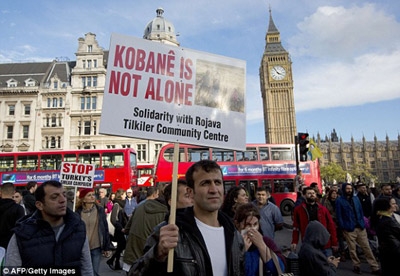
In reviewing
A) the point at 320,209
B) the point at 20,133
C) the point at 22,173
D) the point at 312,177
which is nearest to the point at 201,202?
the point at 320,209

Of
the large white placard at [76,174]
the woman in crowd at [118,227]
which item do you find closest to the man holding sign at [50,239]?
the woman in crowd at [118,227]

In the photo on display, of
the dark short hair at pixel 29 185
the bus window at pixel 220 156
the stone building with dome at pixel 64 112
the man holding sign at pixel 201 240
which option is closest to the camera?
the man holding sign at pixel 201 240

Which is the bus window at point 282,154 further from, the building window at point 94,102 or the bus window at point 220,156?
the building window at point 94,102

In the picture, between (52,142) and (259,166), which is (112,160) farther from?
(52,142)

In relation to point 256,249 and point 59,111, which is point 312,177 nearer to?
point 256,249

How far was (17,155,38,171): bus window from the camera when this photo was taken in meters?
17.8

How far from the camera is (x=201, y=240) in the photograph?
1.98 m

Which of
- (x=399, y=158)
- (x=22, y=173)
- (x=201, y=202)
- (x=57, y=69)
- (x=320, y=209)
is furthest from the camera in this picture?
(x=399, y=158)

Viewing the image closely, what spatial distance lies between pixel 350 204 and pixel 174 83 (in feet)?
19.9

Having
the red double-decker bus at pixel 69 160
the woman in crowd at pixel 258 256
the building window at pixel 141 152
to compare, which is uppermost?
the building window at pixel 141 152

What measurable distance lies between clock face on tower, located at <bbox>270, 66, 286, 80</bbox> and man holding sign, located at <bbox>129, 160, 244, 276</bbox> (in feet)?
293

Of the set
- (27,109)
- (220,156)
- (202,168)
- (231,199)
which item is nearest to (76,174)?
(231,199)

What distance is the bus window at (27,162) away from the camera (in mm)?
17750

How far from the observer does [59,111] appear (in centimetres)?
3697
